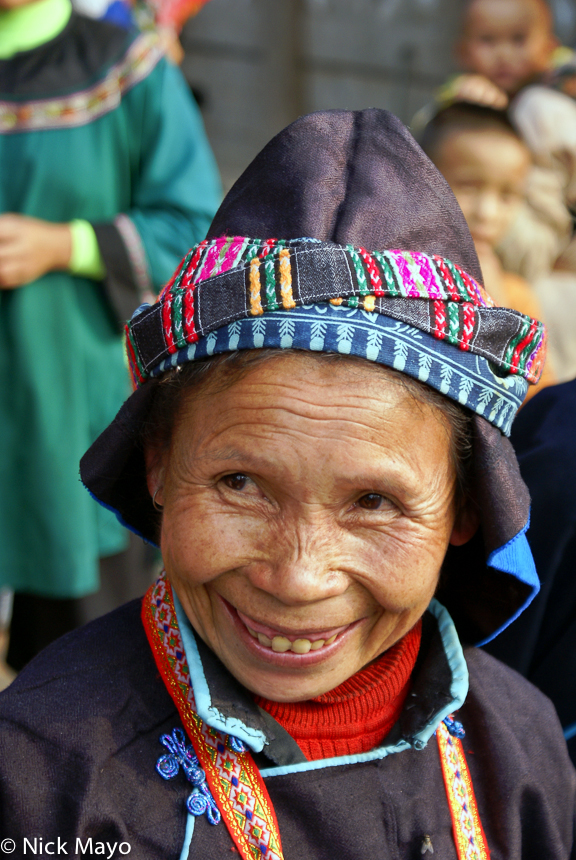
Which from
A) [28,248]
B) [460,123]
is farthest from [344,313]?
[460,123]

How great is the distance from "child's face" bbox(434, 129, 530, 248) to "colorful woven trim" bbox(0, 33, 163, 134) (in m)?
1.66

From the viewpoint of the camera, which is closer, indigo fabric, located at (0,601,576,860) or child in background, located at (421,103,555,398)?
indigo fabric, located at (0,601,576,860)

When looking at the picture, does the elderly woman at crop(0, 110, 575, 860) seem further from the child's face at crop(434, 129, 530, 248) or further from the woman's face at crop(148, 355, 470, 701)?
the child's face at crop(434, 129, 530, 248)

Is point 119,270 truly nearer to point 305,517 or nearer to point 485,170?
point 305,517

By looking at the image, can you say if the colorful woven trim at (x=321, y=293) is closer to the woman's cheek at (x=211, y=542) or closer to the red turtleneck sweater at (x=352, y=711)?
the woman's cheek at (x=211, y=542)

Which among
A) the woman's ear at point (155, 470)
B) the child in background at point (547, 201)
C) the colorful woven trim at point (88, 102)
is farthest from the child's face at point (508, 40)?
the woman's ear at point (155, 470)

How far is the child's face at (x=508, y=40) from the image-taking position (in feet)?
20.6

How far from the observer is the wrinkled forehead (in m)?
6.46

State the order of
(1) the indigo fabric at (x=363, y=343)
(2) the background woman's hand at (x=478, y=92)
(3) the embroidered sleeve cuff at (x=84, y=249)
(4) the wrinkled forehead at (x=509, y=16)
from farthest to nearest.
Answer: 1. (4) the wrinkled forehead at (x=509, y=16)
2. (2) the background woman's hand at (x=478, y=92)
3. (3) the embroidered sleeve cuff at (x=84, y=249)
4. (1) the indigo fabric at (x=363, y=343)

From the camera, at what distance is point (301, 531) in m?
1.41

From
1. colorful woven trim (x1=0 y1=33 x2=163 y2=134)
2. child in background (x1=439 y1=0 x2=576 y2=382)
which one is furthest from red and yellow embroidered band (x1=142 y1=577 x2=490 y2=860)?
child in background (x1=439 y1=0 x2=576 y2=382)

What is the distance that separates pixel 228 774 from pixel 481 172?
337cm

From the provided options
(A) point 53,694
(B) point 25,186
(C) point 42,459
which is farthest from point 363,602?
(B) point 25,186

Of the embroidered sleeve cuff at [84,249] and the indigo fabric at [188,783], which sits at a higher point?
the embroidered sleeve cuff at [84,249]
